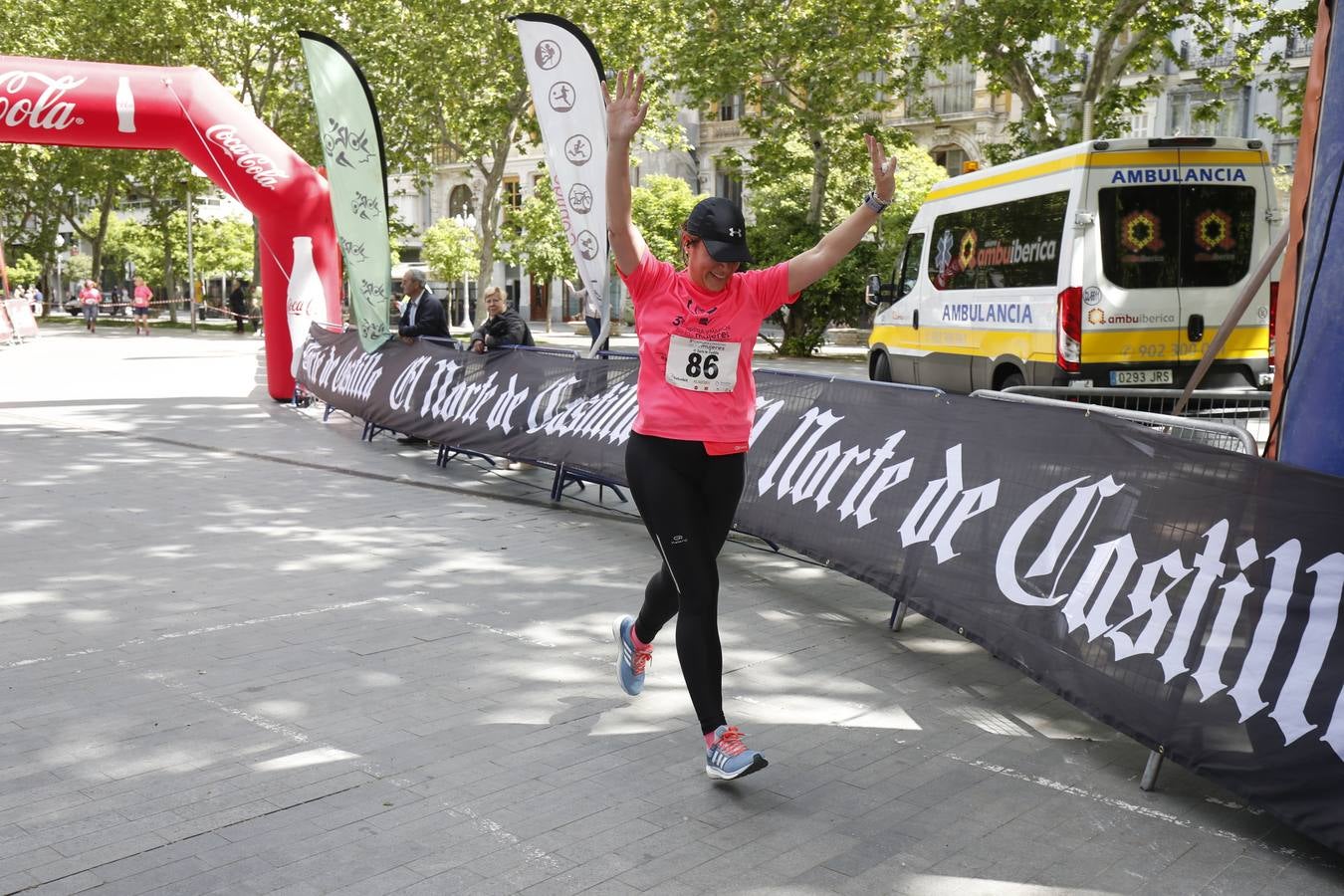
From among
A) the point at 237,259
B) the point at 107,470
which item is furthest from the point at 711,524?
the point at 237,259

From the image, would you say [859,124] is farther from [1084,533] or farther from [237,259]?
[237,259]

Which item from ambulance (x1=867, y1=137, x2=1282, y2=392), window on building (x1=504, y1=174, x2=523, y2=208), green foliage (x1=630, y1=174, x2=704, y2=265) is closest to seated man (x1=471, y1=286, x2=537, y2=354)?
ambulance (x1=867, y1=137, x2=1282, y2=392)

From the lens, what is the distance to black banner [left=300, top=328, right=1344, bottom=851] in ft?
13.1

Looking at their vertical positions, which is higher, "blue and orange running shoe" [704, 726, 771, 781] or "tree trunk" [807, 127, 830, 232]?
"tree trunk" [807, 127, 830, 232]

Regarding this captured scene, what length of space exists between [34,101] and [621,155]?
551 inches

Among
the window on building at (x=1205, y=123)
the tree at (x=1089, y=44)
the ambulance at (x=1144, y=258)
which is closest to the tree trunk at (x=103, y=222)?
the tree at (x=1089, y=44)

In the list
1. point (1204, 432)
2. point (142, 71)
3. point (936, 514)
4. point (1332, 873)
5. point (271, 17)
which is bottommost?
point (1332, 873)

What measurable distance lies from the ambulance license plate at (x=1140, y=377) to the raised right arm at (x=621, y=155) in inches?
384

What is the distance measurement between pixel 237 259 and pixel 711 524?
222 feet

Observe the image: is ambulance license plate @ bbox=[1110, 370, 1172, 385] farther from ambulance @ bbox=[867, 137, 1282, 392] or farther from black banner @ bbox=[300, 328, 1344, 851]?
black banner @ bbox=[300, 328, 1344, 851]

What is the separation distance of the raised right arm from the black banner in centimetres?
200

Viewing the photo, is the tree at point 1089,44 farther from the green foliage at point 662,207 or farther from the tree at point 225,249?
the tree at point 225,249

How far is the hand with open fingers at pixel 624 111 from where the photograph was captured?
429cm

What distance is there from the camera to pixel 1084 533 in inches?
194
